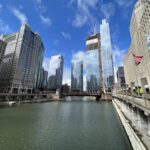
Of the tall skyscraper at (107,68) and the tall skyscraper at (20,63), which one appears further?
the tall skyscraper at (107,68)

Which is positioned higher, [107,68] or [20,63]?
[107,68]

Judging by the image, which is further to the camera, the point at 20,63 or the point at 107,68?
the point at 107,68

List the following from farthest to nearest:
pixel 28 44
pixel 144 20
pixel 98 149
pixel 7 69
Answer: pixel 28 44, pixel 7 69, pixel 144 20, pixel 98 149

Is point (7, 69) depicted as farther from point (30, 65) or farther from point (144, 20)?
point (144, 20)

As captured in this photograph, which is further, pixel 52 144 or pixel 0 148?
pixel 52 144

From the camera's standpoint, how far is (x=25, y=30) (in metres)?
165

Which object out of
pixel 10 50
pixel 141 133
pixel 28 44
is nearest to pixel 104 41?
pixel 28 44

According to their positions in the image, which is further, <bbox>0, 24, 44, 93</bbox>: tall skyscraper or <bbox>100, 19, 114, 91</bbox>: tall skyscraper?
<bbox>100, 19, 114, 91</bbox>: tall skyscraper

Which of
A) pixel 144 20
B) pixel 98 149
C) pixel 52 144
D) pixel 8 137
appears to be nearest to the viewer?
pixel 98 149

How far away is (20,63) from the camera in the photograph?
155500 millimetres

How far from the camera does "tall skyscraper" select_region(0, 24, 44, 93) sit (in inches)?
5955

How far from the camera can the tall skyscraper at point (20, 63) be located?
496 feet

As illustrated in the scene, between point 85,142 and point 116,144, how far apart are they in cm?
380

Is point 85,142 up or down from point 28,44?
down
